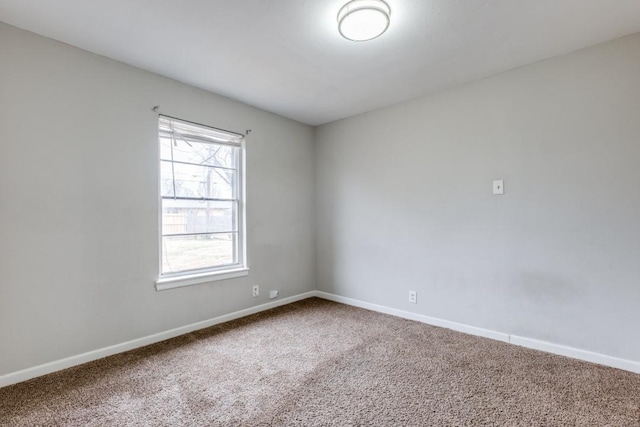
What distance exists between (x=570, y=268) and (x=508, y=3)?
6.43ft

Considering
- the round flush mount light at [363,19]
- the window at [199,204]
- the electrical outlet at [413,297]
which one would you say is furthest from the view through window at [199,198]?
the electrical outlet at [413,297]

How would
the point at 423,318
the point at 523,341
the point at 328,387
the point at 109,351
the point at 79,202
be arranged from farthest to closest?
1. the point at 423,318
2. the point at 523,341
3. the point at 109,351
4. the point at 79,202
5. the point at 328,387

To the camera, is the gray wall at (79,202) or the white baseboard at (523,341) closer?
the gray wall at (79,202)

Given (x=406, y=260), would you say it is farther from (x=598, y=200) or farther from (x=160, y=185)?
(x=160, y=185)

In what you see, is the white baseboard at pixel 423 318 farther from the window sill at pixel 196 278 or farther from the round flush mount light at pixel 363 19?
the round flush mount light at pixel 363 19

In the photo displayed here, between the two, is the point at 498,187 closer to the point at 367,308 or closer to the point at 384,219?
the point at 384,219

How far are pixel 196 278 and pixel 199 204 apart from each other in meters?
0.73

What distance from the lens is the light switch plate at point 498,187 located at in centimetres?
266

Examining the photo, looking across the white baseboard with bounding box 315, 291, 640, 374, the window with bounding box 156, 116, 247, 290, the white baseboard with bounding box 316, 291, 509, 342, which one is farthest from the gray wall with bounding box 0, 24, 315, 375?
the white baseboard with bounding box 315, 291, 640, 374

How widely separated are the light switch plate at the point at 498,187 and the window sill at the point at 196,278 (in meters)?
2.62

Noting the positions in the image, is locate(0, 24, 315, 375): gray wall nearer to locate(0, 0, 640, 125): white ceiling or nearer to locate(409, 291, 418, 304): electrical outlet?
locate(0, 0, 640, 125): white ceiling

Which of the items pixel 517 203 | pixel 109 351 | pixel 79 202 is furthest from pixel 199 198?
pixel 517 203

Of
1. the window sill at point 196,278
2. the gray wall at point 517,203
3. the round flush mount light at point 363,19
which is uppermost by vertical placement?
the round flush mount light at point 363,19

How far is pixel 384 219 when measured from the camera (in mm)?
3467
